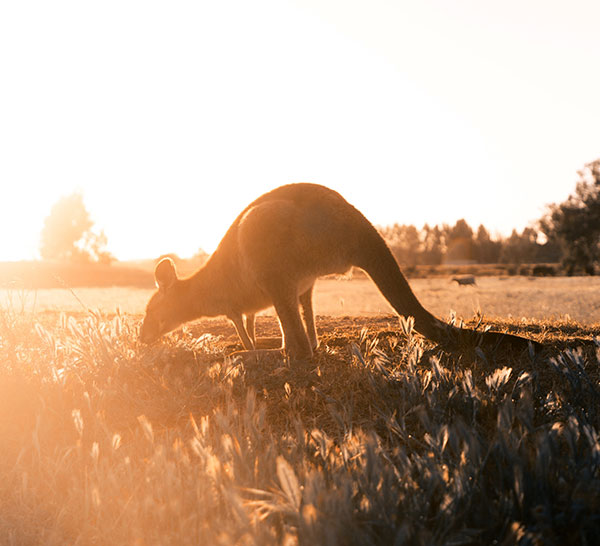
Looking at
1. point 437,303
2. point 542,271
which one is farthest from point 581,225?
point 437,303

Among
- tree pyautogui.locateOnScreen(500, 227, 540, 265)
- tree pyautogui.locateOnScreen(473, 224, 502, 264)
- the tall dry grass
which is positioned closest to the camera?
the tall dry grass

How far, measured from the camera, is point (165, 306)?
7.00 meters

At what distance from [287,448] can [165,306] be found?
4.80 m

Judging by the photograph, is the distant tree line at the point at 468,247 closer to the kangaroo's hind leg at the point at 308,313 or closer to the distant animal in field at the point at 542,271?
the distant animal in field at the point at 542,271

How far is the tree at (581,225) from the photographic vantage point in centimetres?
4953

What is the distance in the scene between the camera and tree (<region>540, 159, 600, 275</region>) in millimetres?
49525

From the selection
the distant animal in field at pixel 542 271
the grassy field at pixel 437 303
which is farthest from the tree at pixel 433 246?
the grassy field at pixel 437 303

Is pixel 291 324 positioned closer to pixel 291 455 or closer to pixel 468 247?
pixel 291 455

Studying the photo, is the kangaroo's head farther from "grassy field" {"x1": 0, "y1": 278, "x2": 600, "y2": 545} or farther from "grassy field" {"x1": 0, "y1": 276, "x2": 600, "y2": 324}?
"grassy field" {"x1": 0, "y1": 278, "x2": 600, "y2": 545}

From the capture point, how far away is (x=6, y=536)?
2.29m

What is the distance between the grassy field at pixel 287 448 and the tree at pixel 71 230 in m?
47.1

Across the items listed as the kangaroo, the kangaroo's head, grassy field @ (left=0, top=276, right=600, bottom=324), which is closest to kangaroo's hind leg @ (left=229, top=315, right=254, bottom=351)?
the kangaroo

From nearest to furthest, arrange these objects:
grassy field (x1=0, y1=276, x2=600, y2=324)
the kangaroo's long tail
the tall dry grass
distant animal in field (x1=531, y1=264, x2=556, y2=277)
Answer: the tall dry grass, the kangaroo's long tail, grassy field (x1=0, y1=276, x2=600, y2=324), distant animal in field (x1=531, y1=264, x2=556, y2=277)

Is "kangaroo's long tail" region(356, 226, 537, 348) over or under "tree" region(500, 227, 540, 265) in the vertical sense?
under
